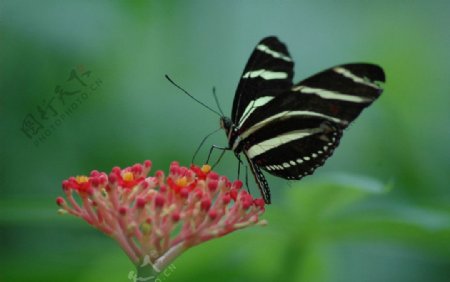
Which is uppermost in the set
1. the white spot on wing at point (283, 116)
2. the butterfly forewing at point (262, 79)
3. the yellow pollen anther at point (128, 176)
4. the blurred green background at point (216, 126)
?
the butterfly forewing at point (262, 79)

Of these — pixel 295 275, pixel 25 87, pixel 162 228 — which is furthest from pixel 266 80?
pixel 25 87

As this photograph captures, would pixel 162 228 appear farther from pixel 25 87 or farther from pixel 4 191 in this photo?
pixel 25 87

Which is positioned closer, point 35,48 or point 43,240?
point 43,240

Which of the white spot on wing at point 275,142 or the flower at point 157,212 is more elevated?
the flower at point 157,212

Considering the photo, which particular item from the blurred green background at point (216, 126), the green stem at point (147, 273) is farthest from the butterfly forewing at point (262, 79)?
the green stem at point (147, 273)

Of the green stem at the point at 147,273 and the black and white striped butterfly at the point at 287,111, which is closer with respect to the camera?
the green stem at the point at 147,273

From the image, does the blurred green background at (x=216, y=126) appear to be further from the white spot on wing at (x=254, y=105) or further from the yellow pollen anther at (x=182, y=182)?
the yellow pollen anther at (x=182, y=182)
